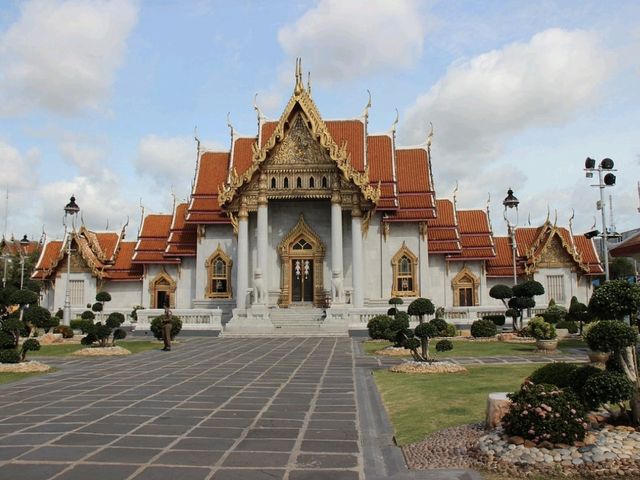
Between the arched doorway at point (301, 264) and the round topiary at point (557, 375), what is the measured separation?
2457 cm

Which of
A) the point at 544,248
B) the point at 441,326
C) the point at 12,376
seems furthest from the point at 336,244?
the point at 12,376

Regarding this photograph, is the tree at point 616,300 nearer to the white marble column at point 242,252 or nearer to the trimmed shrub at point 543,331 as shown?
the trimmed shrub at point 543,331

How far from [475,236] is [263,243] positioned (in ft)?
44.7

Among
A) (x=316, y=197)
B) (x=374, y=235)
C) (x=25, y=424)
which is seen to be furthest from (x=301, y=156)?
(x=25, y=424)

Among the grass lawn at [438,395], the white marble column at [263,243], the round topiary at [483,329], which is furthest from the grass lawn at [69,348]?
the round topiary at [483,329]

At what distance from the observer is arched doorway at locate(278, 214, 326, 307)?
3225 centimetres

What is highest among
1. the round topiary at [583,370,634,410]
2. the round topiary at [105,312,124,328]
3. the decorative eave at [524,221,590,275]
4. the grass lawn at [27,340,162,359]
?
the decorative eave at [524,221,590,275]

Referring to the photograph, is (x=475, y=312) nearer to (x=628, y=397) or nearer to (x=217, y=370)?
(x=217, y=370)

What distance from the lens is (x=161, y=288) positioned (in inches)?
1448

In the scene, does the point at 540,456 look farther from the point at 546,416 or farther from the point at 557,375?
the point at 557,375

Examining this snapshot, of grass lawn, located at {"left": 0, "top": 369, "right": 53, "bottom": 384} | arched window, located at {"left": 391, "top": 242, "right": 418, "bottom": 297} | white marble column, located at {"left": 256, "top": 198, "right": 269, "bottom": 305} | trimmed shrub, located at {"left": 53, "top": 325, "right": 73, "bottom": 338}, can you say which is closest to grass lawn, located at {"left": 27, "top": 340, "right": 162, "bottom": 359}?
trimmed shrub, located at {"left": 53, "top": 325, "right": 73, "bottom": 338}

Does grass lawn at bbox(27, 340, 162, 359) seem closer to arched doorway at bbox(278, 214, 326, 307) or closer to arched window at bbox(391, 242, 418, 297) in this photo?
arched doorway at bbox(278, 214, 326, 307)

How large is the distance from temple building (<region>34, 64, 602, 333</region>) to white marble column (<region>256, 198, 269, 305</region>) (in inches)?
2.6

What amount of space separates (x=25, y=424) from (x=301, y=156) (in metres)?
23.6
